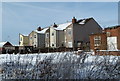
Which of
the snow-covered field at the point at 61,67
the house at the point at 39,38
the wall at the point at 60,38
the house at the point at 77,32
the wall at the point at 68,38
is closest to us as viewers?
the snow-covered field at the point at 61,67

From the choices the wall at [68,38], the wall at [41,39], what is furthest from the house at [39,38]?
the wall at [68,38]

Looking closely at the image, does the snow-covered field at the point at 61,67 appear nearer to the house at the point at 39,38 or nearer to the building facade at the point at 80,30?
the building facade at the point at 80,30

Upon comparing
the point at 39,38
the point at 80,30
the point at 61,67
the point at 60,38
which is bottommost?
the point at 61,67

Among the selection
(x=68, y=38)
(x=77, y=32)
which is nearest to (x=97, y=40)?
(x=77, y=32)

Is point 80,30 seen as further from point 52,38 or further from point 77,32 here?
point 52,38

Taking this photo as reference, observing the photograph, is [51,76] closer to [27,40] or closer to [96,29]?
[96,29]

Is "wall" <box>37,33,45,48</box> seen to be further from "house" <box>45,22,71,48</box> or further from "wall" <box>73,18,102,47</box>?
"wall" <box>73,18,102,47</box>

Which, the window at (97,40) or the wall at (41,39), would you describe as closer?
the window at (97,40)

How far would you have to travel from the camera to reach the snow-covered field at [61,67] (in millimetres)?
4488

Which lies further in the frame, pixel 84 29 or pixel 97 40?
pixel 84 29

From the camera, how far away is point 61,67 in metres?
4.52

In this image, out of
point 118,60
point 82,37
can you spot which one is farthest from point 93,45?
point 118,60

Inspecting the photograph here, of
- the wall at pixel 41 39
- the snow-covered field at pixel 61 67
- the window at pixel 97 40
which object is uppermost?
the wall at pixel 41 39

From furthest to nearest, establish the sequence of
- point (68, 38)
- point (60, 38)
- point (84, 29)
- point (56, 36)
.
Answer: point (60, 38)
point (56, 36)
point (68, 38)
point (84, 29)
